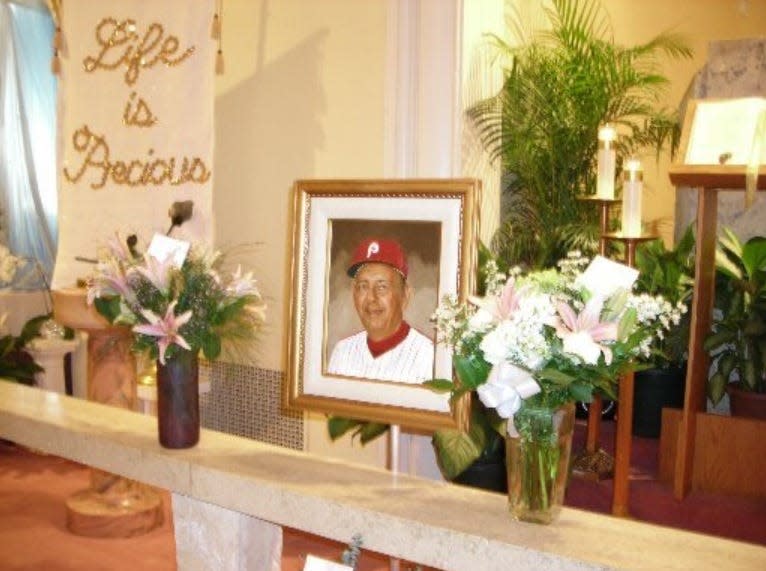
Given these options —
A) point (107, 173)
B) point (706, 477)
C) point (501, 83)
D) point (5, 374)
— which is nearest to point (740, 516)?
point (706, 477)

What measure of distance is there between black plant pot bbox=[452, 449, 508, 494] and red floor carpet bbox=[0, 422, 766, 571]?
388mm

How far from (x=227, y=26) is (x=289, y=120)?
1.78 ft

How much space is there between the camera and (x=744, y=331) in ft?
11.1

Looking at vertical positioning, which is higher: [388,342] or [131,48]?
[131,48]

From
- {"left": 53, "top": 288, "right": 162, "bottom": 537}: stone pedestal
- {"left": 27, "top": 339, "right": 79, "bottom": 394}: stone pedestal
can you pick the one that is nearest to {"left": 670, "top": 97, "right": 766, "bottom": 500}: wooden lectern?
{"left": 53, "top": 288, "right": 162, "bottom": 537}: stone pedestal

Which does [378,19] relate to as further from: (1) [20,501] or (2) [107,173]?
(1) [20,501]

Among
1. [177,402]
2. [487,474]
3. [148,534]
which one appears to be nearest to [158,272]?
[177,402]

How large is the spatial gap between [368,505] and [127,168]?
2.31 meters

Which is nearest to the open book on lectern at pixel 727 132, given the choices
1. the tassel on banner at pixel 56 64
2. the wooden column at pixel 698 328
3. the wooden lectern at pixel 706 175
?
the wooden lectern at pixel 706 175

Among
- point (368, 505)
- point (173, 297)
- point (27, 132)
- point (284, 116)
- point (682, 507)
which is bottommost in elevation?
point (682, 507)

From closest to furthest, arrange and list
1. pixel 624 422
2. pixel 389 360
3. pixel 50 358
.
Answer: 1. pixel 389 360
2. pixel 624 422
3. pixel 50 358

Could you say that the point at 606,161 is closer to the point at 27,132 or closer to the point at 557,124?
the point at 557,124

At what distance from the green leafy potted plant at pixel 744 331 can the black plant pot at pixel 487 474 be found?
1.08 metres

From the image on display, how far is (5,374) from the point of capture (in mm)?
4074
